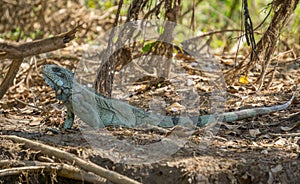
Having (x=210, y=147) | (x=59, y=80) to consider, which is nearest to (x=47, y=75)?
(x=59, y=80)

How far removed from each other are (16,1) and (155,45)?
4.87m

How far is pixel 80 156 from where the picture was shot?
17.4ft

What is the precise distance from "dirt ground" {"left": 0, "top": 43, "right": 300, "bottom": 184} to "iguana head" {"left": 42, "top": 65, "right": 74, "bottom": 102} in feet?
1.38

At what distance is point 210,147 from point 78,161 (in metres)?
1.32

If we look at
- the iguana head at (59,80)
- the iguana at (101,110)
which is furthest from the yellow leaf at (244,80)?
the iguana head at (59,80)

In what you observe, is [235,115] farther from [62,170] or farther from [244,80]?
[62,170]

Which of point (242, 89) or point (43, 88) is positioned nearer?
point (242, 89)

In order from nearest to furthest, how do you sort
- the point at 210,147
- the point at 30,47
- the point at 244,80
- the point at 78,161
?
the point at 78,161
the point at 210,147
the point at 30,47
the point at 244,80

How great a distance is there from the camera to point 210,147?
5.58 m

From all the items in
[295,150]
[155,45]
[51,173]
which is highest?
[155,45]

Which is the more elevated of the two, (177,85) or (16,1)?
(16,1)

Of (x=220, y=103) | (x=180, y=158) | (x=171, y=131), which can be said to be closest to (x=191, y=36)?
(x=220, y=103)

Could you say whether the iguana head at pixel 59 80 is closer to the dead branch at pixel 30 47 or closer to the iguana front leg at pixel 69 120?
the iguana front leg at pixel 69 120

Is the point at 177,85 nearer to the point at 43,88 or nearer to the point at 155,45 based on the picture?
the point at 155,45
